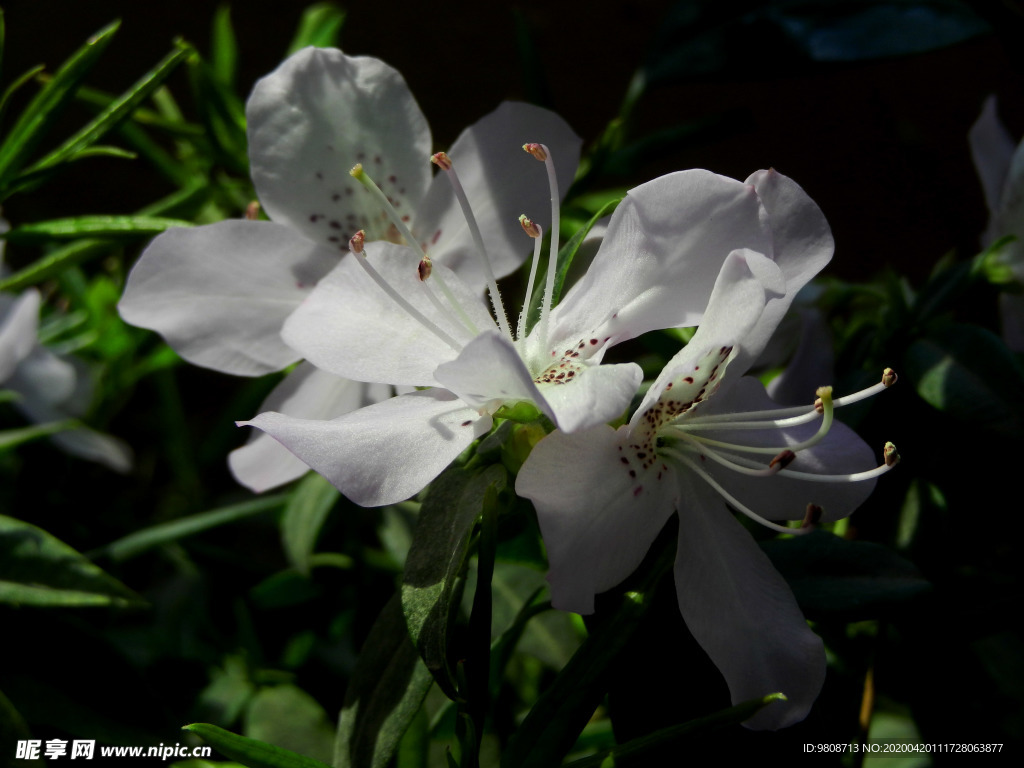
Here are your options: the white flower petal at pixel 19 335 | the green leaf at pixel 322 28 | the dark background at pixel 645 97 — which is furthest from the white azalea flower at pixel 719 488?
the dark background at pixel 645 97

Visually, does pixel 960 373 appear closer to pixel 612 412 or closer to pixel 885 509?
pixel 885 509

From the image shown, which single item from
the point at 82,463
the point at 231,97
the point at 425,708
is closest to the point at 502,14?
the point at 231,97

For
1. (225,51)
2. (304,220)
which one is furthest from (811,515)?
(225,51)

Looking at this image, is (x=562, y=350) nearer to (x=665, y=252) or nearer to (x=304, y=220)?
(x=665, y=252)

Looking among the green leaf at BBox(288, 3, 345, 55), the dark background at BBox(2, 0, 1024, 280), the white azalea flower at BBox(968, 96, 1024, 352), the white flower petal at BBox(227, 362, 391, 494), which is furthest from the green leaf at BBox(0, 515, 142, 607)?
the dark background at BBox(2, 0, 1024, 280)

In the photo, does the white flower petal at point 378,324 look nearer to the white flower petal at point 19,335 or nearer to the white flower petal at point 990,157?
the white flower petal at point 19,335

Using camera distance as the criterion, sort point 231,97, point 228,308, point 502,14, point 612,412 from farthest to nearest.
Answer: point 502,14
point 231,97
point 228,308
point 612,412

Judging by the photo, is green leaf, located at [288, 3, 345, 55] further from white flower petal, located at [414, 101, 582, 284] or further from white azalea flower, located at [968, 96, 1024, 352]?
white azalea flower, located at [968, 96, 1024, 352]
